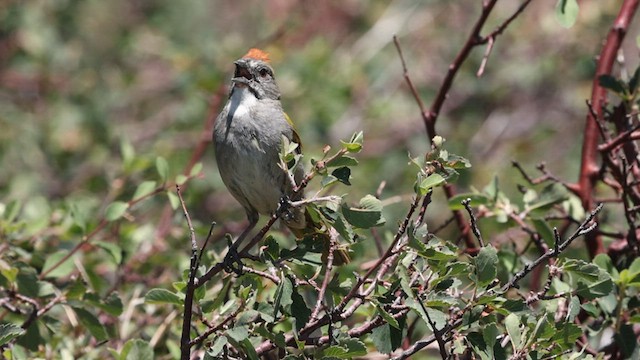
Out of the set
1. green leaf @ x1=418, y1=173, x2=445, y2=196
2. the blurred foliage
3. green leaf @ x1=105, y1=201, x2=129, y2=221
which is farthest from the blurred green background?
green leaf @ x1=418, y1=173, x2=445, y2=196

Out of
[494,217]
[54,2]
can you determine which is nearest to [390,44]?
[54,2]

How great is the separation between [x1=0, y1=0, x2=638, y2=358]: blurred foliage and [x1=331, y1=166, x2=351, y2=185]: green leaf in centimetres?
226

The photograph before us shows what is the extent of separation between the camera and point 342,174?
9.22 ft

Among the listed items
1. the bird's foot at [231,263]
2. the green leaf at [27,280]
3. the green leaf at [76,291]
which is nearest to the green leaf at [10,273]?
the green leaf at [27,280]

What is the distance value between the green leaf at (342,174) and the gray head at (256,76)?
5.96ft

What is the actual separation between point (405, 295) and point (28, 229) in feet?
6.72

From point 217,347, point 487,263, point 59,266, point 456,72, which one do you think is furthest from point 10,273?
point 456,72

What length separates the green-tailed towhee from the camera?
13.6ft

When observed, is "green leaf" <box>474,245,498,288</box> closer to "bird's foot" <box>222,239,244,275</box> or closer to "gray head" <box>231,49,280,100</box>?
"bird's foot" <box>222,239,244,275</box>

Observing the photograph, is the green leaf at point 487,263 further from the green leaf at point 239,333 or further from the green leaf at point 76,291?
the green leaf at point 76,291

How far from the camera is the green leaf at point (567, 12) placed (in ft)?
11.4

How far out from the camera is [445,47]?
816 centimetres

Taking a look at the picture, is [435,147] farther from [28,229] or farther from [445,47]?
[445,47]

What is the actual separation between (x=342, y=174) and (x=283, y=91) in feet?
14.0
